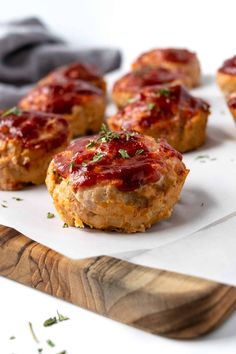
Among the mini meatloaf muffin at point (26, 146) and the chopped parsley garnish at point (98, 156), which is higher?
the chopped parsley garnish at point (98, 156)

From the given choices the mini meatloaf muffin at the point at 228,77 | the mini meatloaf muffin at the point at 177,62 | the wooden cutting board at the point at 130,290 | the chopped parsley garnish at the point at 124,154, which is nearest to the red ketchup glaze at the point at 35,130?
the chopped parsley garnish at the point at 124,154

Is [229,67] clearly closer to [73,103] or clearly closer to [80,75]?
[73,103]

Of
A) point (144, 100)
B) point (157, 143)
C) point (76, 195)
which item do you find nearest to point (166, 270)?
point (76, 195)

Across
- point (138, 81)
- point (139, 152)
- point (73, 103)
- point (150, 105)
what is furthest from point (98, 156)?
point (138, 81)

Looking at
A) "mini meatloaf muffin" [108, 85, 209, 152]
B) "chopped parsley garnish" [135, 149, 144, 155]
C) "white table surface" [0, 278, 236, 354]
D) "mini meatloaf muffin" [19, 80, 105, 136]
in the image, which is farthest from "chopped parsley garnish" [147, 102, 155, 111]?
"white table surface" [0, 278, 236, 354]

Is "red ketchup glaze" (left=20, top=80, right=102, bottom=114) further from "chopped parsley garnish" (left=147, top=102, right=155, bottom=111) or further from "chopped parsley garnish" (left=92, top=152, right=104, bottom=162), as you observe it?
"chopped parsley garnish" (left=92, top=152, right=104, bottom=162)

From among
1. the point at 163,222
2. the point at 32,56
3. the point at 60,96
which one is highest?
the point at 60,96

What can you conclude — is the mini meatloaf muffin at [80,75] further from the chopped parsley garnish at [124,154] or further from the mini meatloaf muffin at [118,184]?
the chopped parsley garnish at [124,154]
